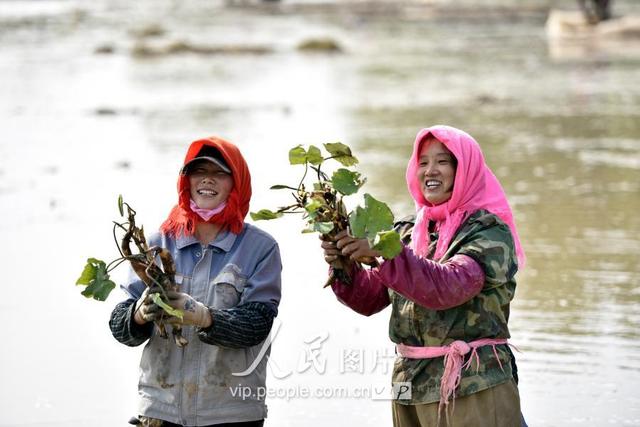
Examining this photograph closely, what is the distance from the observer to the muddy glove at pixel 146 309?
3914 millimetres

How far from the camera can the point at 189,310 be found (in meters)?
3.93

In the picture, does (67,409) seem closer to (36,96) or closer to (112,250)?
(112,250)

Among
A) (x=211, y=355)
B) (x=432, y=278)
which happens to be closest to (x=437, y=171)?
(x=432, y=278)

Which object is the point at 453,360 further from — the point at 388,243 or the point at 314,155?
the point at 314,155

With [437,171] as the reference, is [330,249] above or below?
below

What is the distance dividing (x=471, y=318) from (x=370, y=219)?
1.71 feet

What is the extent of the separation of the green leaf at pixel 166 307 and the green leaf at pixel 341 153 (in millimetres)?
691

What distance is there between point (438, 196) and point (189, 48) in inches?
1068

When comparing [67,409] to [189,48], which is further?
[189,48]

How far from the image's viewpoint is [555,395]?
6.39 metres

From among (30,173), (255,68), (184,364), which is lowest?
(184,364)

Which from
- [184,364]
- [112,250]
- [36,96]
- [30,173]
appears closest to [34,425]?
[184,364]

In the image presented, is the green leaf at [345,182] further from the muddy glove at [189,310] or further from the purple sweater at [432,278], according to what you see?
the muddy glove at [189,310]

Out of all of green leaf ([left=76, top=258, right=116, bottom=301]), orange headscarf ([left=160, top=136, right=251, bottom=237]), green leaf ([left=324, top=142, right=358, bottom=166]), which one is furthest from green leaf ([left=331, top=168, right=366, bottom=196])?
green leaf ([left=76, top=258, right=116, bottom=301])
